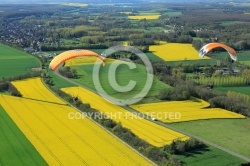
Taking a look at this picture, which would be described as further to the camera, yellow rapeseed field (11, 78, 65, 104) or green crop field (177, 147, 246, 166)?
yellow rapeseed field (11, 78, 65, 104)

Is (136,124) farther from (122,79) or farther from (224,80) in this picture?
(224,80)

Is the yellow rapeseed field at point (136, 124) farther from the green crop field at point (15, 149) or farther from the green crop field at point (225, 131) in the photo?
the green crop field at point (15, 149)

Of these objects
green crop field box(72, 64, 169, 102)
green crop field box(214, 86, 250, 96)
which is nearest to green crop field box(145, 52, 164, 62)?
green crop field box(72, 64, 169, 102)

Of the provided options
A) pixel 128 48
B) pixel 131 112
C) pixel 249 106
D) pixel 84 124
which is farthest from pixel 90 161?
pixel 128 48

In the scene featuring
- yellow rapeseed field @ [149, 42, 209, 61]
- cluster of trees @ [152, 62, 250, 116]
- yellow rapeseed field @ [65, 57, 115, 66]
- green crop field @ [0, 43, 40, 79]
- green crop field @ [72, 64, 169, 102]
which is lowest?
yellow rapeseed field @ [149, 42, 209, 61]

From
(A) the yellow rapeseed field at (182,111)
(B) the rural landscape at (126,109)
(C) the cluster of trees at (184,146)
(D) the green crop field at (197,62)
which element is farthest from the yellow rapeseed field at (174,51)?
(C) the cluster of trees at (184,146)

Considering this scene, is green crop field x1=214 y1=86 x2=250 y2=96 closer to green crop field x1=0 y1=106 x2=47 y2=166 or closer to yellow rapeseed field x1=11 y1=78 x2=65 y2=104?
yellow rapeseed field x1=11 y1=78 x2=65 y2=104
